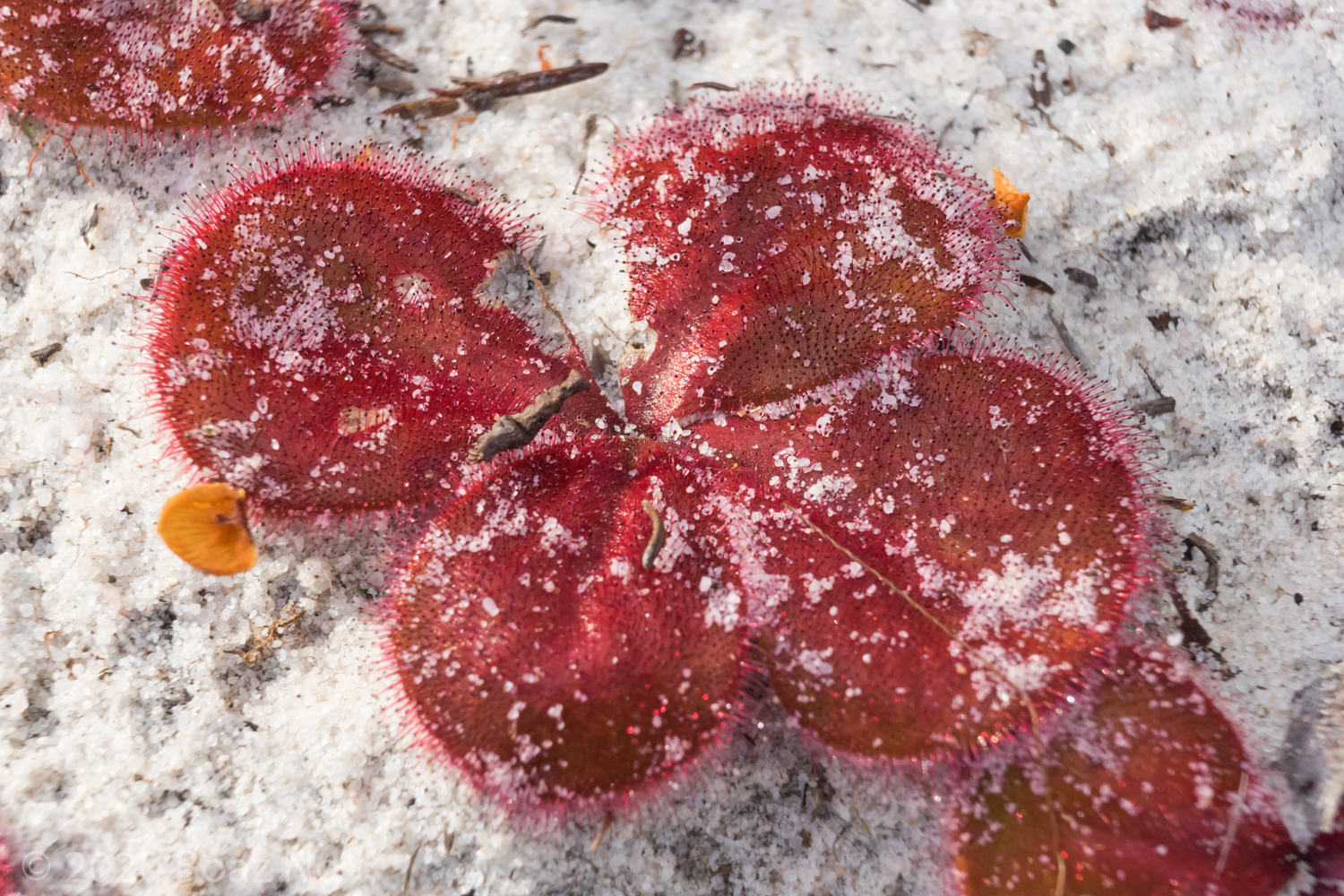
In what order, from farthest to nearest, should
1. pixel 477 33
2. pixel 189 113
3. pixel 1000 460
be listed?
pixel 477 33
pixel 189 113
pixel 1000 460

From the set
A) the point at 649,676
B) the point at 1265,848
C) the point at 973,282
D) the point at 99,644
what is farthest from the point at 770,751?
the point at 99,644

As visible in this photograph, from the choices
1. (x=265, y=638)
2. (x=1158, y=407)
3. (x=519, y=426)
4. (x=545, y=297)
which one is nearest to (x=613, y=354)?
(x=545, y=297)

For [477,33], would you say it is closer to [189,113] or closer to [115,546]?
[189,113]

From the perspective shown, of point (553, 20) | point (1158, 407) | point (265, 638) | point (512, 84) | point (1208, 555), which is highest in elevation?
point (553, 20)

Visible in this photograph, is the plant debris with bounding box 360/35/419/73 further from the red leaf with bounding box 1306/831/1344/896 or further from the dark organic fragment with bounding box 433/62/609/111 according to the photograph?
the red leaf with bounding box 1306/831/1344/896

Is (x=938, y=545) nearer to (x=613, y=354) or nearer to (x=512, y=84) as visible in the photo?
(x=613, y=354)

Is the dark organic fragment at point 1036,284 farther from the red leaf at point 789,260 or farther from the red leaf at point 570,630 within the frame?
the red leaf at point 570,630

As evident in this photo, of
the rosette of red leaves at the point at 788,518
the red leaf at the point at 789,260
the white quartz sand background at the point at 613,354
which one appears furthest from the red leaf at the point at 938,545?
the white quartz sand background at the point at 613,354
